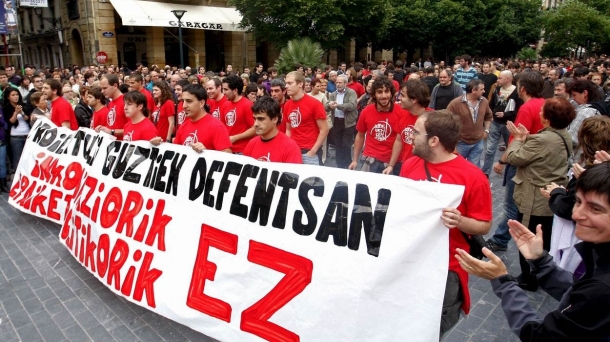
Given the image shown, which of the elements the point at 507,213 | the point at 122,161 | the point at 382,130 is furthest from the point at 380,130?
the point at 122,161

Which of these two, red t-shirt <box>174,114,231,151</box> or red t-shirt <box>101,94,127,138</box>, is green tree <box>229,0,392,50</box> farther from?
red t-shirt <box>174,114,231,151</box>

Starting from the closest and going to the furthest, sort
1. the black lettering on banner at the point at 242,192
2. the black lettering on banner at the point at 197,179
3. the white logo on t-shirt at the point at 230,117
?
the black lettering on banner at the point at 242,192, the black lettering on banner at the point at 197,179, the white logo on t-shirt at the point at 230,117

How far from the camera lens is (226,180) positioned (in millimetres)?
3713

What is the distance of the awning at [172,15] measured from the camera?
71.6 ft

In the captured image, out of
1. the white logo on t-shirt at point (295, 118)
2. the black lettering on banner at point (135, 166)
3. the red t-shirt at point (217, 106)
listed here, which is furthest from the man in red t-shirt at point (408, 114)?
the red t-shirt at point (217, 106)

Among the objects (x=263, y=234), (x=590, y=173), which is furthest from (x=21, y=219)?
(x=590, y=173)

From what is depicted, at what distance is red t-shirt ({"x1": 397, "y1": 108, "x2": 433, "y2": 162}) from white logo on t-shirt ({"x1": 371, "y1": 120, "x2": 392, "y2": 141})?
229 millimetres

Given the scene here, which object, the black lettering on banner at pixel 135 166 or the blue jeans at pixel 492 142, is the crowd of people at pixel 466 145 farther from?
the black lettering on banner at pixel 135 166

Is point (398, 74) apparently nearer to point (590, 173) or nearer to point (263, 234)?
point (263, 234)

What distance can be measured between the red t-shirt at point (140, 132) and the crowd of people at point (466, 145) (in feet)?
0.05

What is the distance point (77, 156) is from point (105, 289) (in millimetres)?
2007

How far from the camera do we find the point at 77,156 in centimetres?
557

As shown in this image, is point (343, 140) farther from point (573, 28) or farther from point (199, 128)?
point (573, 28)

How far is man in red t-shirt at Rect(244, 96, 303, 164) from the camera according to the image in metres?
3.96
